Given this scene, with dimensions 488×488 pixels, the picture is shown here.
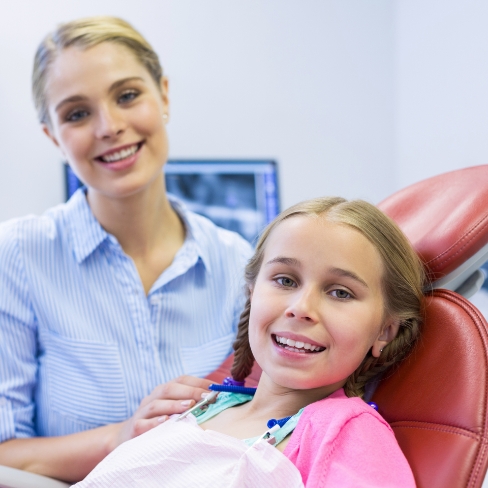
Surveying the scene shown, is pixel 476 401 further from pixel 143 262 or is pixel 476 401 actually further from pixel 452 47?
pixel 452 47

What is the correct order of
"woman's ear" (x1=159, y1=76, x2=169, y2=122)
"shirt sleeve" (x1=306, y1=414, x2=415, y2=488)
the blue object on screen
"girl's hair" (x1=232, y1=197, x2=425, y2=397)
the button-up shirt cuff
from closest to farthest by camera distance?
"shirt sleeve" (x1=306, y1=414, x2=415, y2=488) < "girl's hair" (x1=232, y1=197, x2=425, y2=397) < the button-up shirt cuff < "woman's ear" (x1=159, y1=76, x2=169, y2=122) < the blue object on screen

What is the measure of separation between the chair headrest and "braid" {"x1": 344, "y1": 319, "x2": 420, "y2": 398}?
0.11 m

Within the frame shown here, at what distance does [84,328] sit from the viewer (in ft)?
5.12

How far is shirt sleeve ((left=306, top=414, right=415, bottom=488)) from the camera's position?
875 millimetres

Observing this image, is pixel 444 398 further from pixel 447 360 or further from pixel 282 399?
pixel 282 399

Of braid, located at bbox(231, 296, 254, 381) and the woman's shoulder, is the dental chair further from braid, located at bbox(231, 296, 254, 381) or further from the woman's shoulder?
the woman's shoulder

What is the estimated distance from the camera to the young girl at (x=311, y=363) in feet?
3.15

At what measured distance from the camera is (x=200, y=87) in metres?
2.88

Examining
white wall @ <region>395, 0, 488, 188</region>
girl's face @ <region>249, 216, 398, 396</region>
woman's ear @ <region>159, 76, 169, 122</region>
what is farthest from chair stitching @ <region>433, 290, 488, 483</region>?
white wall @ <region>395, 0, 488, 188</region>

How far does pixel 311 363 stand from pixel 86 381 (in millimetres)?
710

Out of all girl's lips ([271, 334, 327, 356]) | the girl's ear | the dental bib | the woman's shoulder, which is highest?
the woman's shoulder

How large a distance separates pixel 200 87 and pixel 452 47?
1.08 metres

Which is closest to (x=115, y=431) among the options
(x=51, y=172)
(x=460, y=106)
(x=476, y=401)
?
(x=476, y=401)

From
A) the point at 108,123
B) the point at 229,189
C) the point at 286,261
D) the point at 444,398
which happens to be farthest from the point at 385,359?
the point at 229,189
